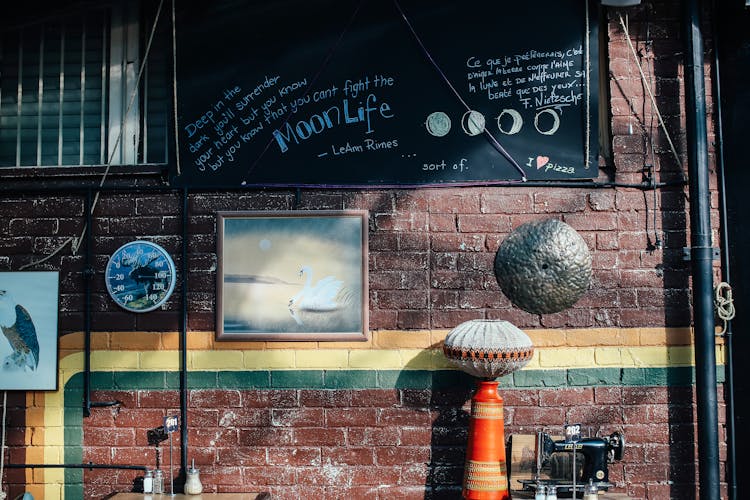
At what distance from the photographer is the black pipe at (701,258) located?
488cm

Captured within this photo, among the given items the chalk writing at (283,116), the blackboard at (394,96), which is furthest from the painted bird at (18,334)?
the chalk writing at (283,116)

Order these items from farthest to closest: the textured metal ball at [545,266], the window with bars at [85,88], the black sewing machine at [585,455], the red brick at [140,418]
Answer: the window with bars at [85,88] < the red brick at [140,418] < the black sewing machine at [585,455] < the textured metal ball at [545,266]

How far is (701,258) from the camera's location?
4.94 metres

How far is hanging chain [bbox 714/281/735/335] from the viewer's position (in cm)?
497

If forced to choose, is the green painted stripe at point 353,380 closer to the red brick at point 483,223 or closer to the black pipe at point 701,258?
the black pipe at point 701,258

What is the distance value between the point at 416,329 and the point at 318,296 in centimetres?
69

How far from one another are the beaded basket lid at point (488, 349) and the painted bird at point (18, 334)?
2811mm

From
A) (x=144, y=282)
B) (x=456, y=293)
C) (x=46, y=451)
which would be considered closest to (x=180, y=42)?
(x=144, y=282)

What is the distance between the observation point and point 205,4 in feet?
17.3

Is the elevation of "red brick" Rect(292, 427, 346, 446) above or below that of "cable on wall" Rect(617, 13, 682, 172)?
below

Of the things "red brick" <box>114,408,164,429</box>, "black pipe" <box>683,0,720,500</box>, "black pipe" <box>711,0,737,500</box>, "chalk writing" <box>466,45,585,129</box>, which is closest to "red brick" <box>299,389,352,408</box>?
"red brick" <box>114,408,164,429</box>

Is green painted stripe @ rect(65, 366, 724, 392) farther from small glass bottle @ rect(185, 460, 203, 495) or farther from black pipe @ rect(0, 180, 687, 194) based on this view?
black pipe @ rect(0, 180, 687, 194)

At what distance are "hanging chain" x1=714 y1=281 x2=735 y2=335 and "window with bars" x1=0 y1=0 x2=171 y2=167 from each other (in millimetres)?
3910

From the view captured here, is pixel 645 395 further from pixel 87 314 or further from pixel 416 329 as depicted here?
pixel 87 314
